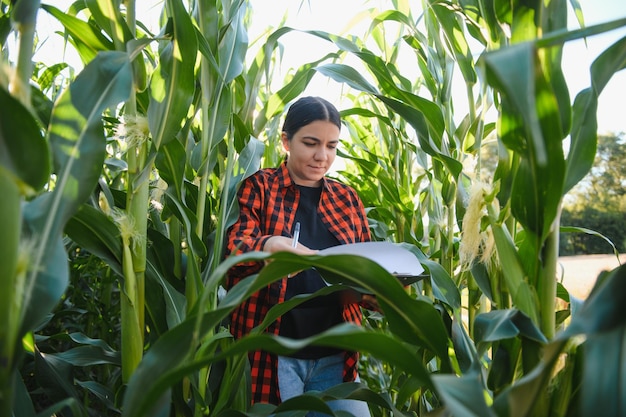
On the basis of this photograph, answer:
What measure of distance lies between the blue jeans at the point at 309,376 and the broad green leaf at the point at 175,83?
539 millimetres

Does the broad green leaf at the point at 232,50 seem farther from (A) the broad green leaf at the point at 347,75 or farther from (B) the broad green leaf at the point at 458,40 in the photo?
(B) the broad green leaf at the point at 458,40

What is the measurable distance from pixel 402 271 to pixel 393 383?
1.52ft

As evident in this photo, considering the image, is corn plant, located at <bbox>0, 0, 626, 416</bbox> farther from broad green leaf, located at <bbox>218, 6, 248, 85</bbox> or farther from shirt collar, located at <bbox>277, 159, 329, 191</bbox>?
shirt collar, located at <bbox>277, 159, 329, 191</bbox>

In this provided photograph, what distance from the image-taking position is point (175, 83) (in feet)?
2.55

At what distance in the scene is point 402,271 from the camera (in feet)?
2.54

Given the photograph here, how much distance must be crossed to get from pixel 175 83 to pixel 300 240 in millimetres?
474

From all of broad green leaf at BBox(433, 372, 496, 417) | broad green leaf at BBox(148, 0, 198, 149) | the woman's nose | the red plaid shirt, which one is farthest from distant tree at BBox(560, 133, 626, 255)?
broad green leaf at BBox(433, 372, 496, 417)

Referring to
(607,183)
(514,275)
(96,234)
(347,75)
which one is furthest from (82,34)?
(607,183)

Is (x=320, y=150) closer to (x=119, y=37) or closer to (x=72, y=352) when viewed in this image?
(x=119, y=37)

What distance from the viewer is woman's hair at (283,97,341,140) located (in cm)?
109

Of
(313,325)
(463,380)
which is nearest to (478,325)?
(463,380)

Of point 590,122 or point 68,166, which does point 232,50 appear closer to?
point 68,166

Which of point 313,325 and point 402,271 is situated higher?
point 402,271

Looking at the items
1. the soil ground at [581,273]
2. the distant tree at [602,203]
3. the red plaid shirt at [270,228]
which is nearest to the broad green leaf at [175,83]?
the red plaid shirt at [270,228]
